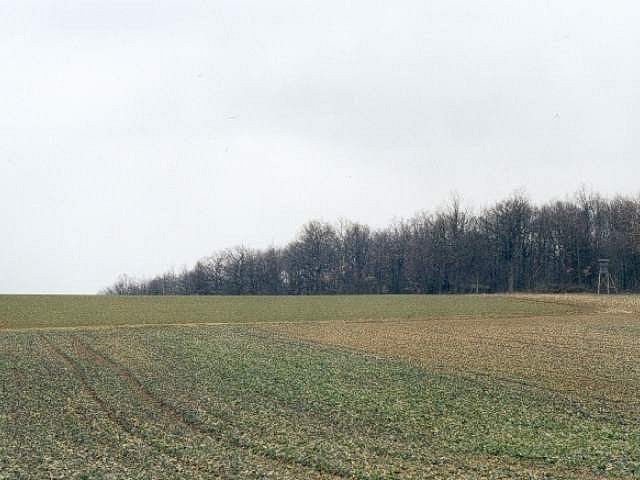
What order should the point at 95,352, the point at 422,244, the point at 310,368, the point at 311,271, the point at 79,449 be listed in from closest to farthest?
the point at 79,449, the point at 310,368, the point at 95,352, the point at 422,244, the point at 311,271

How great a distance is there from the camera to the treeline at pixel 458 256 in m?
107

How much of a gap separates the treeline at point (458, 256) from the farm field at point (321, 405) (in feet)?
246

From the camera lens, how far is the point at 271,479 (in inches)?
431

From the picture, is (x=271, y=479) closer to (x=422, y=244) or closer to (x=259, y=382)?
(x=259, y=382)

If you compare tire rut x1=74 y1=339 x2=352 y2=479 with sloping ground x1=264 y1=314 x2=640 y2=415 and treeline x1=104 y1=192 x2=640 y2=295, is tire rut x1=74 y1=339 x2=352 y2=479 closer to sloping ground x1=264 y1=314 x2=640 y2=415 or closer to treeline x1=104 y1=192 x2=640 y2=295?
sloping ground x1=264 y1=314 x2=640 y2=415

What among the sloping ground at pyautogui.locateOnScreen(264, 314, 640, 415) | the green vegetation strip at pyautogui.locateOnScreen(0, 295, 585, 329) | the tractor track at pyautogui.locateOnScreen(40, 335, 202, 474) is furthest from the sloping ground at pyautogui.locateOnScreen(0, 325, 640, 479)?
the green vegetation strip at pyautogui.locateOnScreen(0, 295, 585, 329)

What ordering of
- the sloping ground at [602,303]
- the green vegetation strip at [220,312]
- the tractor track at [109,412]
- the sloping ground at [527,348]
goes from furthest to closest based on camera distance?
the sloping ground at [602,303]
the green vegetation strip at [220,312]
the sloping ground at [527,348]
the tractor track at [109,412]

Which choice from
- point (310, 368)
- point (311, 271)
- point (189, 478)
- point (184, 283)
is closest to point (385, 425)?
point (189, 478)

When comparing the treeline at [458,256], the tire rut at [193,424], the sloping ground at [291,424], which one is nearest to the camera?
the tire rut at [193,424]

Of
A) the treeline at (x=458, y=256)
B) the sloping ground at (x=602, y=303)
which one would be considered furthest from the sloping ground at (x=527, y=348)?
the treeline at (x=458, y=256)

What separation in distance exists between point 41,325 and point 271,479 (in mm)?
40827

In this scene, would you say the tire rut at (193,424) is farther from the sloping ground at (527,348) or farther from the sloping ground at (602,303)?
the sloping ground at (602,303)

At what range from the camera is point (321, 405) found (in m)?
17.5

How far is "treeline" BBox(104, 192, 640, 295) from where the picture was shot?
352 feet
